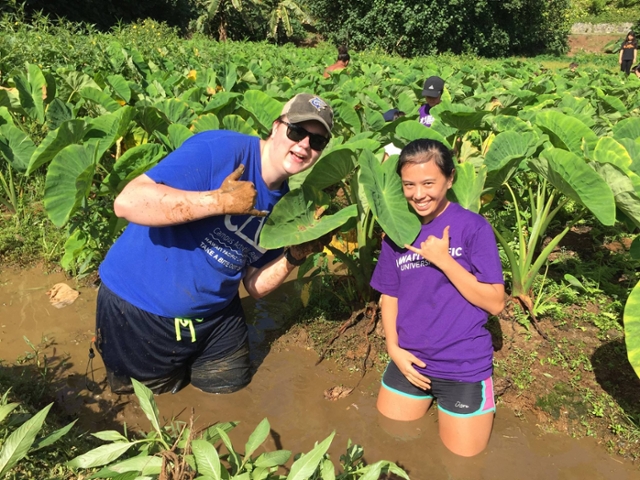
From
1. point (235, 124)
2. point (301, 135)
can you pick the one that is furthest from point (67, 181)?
point (301, 135)

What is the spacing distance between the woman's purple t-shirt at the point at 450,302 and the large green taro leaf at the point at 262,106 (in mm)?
1524

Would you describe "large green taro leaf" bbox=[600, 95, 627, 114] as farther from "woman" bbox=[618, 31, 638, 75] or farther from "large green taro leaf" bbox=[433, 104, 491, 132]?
"woman" bbox=[618, 31, 638, 75]

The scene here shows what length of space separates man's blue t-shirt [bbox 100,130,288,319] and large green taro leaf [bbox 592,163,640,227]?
140 cm

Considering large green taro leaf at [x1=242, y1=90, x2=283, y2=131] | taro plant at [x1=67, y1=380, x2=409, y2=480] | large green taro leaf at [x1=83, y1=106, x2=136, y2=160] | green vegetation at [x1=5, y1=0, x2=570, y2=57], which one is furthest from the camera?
green vegetation at [x1=5, y1=0, x2=570, y2=57]

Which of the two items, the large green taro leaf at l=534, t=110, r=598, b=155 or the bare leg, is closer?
the bare leg

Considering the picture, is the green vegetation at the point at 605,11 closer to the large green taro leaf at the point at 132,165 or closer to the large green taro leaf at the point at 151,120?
the large green taro leaf at the point at 151,120

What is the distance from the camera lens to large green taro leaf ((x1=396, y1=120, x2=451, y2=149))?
2465 mm

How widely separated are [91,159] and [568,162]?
2239 mm

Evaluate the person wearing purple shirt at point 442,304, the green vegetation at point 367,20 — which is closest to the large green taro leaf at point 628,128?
the person wearing purple shirt at point 442,304

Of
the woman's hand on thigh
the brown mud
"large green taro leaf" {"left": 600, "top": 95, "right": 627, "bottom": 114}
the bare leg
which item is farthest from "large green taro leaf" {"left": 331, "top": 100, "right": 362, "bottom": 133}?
the brown mud

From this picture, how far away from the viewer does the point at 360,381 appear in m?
2.57

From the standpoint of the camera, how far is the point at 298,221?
210 cm

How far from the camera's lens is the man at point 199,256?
1691mm

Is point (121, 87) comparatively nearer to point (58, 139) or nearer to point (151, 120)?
point (151, 120)
